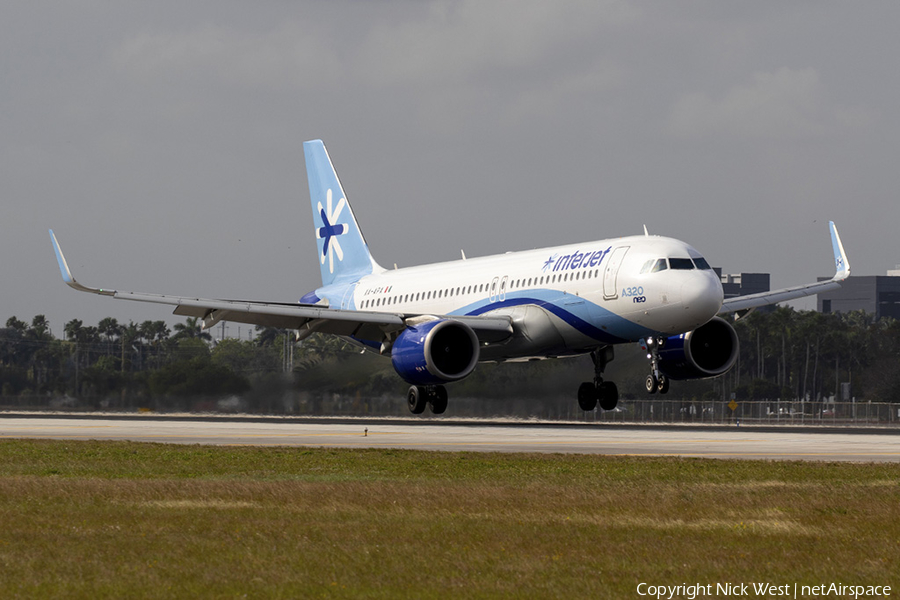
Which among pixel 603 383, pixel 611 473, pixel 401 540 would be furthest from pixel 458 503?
pixel 603 383

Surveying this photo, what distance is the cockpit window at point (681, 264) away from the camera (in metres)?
37.6

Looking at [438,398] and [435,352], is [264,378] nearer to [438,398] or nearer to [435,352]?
[438,398]

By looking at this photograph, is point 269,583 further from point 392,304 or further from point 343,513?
point 392,304

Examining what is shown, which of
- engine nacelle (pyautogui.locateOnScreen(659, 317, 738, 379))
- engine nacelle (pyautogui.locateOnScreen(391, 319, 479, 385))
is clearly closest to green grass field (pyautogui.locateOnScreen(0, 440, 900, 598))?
engine nacelle (pyautogui.locateOnScreen(391, 319, 479, 385))

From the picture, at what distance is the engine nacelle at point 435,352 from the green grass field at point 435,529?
712 inches

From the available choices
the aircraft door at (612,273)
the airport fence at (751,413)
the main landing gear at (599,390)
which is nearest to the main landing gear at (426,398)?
the main landing gear at (599,390)

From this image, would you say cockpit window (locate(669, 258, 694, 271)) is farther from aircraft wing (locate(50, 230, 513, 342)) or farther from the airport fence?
the airport fence

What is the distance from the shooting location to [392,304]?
49094 mm

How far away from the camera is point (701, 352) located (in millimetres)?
42344

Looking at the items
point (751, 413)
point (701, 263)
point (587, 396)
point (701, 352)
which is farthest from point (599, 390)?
point (751, 413)

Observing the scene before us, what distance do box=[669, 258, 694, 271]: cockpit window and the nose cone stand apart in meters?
0.32

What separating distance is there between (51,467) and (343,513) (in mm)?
8818

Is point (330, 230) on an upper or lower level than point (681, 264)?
upper

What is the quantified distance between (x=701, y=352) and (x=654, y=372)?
4.20 metres
